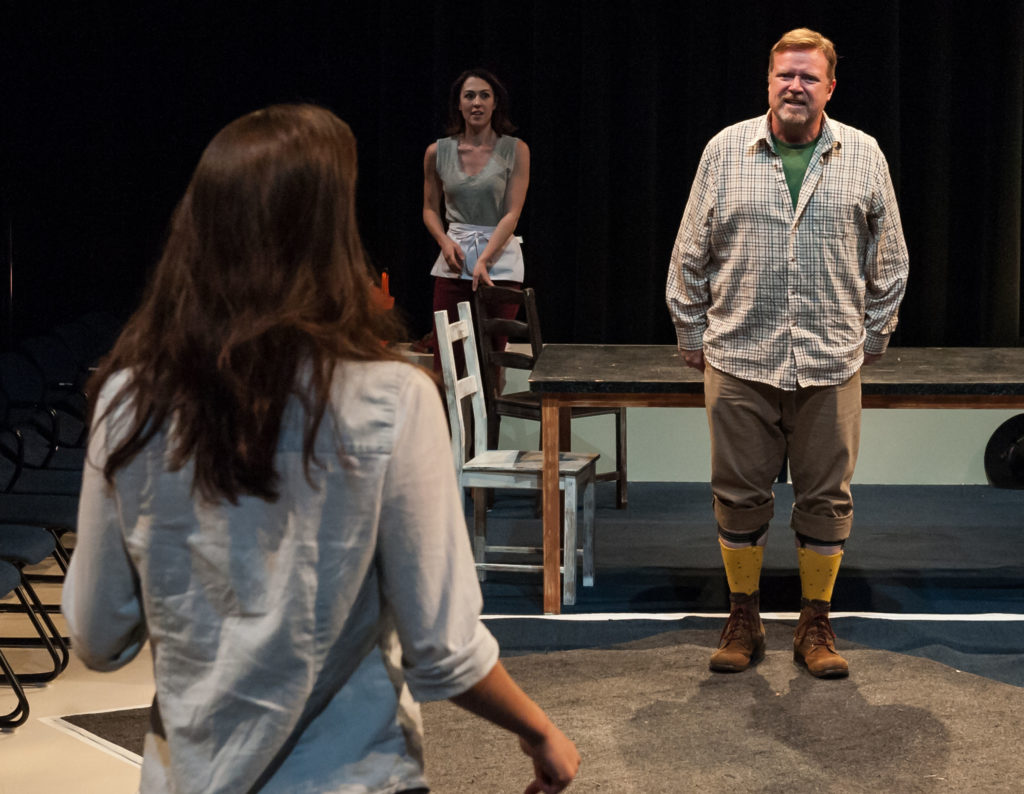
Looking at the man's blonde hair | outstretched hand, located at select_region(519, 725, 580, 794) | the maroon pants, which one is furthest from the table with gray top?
outstretched hand, located at select_region(519, 725, 580, 794)

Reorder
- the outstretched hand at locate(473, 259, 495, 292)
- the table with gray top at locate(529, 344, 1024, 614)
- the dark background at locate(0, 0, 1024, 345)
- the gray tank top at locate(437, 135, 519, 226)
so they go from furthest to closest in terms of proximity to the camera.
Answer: the dark background at locate(0, 0, 1024, 345) → the gray tank top at locate(437, 135, 519, 226) → the outstretched hand at locate(473, 259, 495, 292) → the table with gray top at locate(529, 344, 1024, 614)

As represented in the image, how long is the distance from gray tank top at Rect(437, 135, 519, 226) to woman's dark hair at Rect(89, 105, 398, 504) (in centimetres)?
396

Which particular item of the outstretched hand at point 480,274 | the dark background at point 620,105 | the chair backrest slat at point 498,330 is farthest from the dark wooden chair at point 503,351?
the dark background at point 620,105

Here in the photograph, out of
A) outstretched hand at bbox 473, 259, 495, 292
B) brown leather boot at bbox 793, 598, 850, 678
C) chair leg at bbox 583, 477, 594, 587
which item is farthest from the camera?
outstretched hand at bbox 473, 259, 495, 292

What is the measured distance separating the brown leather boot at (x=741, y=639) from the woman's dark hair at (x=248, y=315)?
2.24 meters

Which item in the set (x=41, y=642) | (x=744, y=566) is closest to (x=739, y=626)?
(x=744, y=566)

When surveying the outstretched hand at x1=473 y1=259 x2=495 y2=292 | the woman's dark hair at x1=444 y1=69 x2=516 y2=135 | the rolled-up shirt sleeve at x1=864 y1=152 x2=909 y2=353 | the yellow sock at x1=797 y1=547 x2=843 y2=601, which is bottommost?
the yellow sock at x1=797 y1=547 x2=843 y2=601

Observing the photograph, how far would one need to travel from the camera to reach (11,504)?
3.28 meters

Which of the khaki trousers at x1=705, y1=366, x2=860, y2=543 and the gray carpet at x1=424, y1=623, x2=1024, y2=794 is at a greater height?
the khaki trousers at x1=705, y1=366, x2=860, y2=543

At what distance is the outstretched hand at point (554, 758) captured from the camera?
1081 millimetres

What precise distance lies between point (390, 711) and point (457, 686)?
6 centimetres

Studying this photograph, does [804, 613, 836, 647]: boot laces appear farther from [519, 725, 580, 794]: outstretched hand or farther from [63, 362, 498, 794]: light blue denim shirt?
Answer: [63, 362, 498, 794]: light blue denim shirt

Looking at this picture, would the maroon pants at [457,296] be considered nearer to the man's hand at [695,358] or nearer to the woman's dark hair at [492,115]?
the woman's dark hair at [492,115]

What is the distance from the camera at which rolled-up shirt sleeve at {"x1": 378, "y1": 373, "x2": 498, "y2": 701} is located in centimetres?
97
